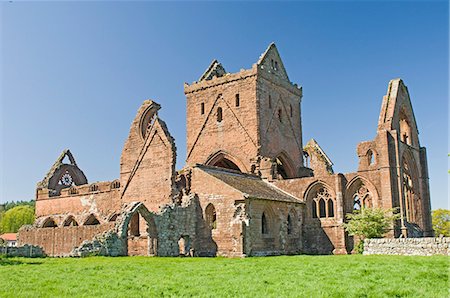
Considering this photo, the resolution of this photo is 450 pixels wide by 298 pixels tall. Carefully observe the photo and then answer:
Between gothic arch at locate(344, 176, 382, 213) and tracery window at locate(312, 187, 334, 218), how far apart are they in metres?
1.21

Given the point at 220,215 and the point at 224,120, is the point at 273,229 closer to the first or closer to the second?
the point at 220,215

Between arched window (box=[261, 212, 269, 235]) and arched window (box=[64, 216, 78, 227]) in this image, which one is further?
arched window (box=[64, 216, 78, 227])

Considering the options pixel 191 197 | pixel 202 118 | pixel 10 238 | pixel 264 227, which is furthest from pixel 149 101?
pixel 10 238

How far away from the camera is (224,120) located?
42.0 meters

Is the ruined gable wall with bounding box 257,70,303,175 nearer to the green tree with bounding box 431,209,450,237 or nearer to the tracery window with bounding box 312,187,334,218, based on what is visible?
the tracery window with bounding box 312,187,334,218

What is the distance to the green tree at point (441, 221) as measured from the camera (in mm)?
60941

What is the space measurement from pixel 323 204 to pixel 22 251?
776 inches

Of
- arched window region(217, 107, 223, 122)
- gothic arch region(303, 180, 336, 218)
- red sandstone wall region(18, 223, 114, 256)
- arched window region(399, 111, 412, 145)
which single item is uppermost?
arched window region(217, 107, 223, 122)

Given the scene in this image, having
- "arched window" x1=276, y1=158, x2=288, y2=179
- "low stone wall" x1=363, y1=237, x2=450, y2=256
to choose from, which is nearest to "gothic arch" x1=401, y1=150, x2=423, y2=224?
"arched window" x1=276, y1=158, x2=288, y2=179

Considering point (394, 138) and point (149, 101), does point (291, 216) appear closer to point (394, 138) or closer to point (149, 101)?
point (394, 138)

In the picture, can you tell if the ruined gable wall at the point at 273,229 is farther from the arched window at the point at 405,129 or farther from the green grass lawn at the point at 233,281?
the arched window at the point at 405,129

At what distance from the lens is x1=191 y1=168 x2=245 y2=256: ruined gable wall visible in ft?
94.5

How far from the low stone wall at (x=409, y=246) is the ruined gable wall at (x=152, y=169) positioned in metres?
12.9

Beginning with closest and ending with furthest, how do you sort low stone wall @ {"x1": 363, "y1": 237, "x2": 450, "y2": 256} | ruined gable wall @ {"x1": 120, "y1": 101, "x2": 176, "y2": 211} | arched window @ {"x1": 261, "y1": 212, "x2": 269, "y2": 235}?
low stone wall @ {"x1": 363, "y1": 237, "x2": 450, "y2": 256}, arched window @ {"x1": 261, "y1": 212, "x2": 269, "y2": 235}, ruined gable wall @ {"x1": 120, "y1": 101, "x2": 176, "y2": 211}
